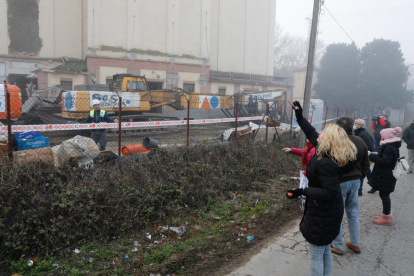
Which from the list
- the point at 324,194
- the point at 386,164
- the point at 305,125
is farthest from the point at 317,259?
the point at 386,164

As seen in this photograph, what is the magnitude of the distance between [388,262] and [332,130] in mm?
2288

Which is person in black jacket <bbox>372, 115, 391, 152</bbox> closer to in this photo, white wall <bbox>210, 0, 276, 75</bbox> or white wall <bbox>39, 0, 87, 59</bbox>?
white wall <bbox>210, 0, 276, 75</bbox>

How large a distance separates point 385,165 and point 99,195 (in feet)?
15.3

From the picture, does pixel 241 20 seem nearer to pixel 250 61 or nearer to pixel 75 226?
pixel 250 61

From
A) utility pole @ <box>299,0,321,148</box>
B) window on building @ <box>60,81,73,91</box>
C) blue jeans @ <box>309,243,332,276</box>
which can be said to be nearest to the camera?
blue jeans @ <box>309,243,332,276</box>

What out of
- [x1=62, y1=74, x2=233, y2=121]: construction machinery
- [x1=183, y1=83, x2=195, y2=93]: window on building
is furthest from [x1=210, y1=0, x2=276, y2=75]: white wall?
[x1=62, y1=74, x2=233, y2=121]: construction machinery

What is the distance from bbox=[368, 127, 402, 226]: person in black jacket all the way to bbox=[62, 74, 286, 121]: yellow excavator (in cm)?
1106

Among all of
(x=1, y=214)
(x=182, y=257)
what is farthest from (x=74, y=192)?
(x=182, y=257)

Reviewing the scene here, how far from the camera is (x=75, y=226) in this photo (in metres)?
4.13

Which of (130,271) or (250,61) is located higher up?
(250,61)

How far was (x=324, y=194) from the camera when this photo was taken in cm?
269

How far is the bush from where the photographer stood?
386 centimetres

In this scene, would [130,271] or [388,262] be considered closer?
[130,271]

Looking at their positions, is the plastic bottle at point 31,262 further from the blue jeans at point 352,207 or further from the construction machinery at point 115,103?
the construction machinery at point 115,103
